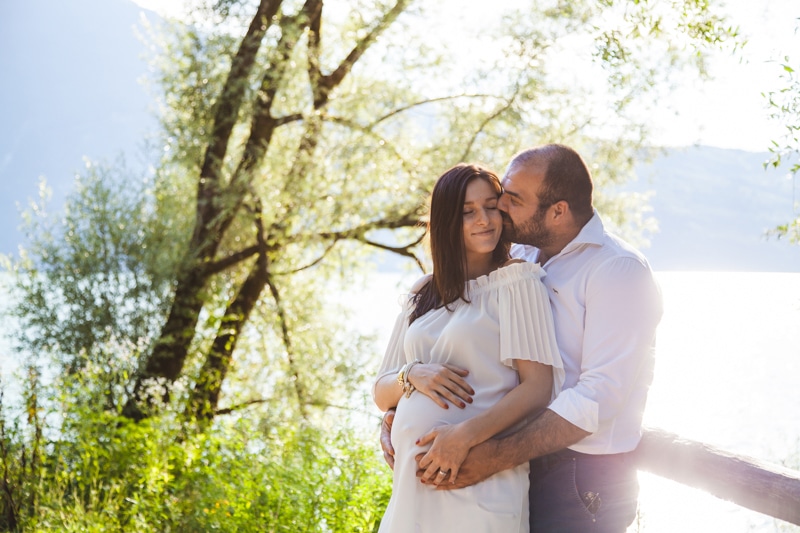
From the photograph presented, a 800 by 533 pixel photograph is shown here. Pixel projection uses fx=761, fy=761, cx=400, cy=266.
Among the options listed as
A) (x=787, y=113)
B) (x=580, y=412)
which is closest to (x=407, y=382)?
(x=580, y=412)

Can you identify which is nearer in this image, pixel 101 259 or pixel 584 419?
pixel 584 419

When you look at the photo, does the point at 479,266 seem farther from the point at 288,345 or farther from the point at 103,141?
the point at 103,141

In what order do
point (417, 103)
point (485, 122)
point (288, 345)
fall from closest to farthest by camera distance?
1. point (485, 122)
2. point (417, 103)
3. point (288, 345)

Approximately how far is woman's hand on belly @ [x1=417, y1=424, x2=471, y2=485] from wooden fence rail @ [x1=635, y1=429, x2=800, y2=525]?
22.5 inches

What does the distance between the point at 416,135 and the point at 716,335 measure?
32675 millimetres

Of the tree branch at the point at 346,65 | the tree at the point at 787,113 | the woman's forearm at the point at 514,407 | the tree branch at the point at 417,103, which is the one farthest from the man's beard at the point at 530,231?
the tree branch at the point at 346,65

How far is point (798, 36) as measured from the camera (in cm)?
330

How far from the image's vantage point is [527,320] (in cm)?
224

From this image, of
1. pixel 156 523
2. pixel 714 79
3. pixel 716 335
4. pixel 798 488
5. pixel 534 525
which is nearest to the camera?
pixel 798 488

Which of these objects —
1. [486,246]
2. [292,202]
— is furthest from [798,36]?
[292,202]

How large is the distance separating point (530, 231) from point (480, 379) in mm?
514

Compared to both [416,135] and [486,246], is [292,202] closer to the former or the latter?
[416,135]

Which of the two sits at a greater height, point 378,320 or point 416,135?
point 378,320

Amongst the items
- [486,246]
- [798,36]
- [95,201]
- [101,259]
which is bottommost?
[486,246]
